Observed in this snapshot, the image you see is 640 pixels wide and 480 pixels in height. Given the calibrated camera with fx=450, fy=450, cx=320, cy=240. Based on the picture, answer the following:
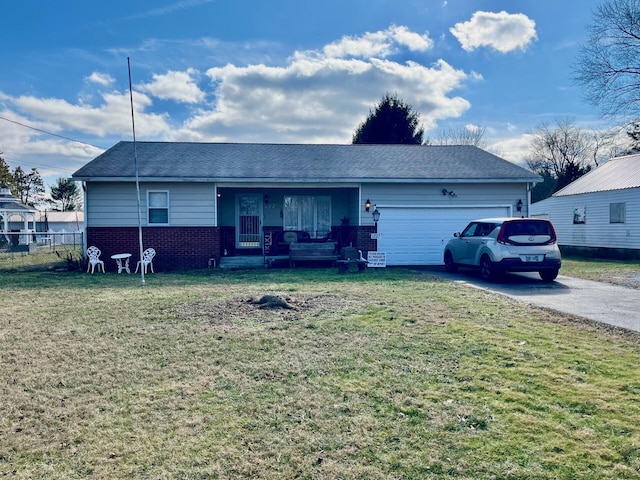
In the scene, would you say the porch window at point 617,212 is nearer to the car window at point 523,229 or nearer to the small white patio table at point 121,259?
the car window at point 523,229

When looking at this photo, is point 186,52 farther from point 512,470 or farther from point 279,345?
point 512,470

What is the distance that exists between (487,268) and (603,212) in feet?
46.5

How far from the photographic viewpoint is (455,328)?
6.27 metres

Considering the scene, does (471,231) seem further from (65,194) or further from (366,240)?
(65,194)

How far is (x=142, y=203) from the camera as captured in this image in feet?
47.8

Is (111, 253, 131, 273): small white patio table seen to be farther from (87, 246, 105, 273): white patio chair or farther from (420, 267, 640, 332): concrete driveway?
(420, 267, 640, 332): concrete driveway

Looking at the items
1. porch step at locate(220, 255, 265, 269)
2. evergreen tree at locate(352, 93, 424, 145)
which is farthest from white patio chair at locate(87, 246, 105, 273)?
evergreen tree at locate(352, 93, 424, 145)

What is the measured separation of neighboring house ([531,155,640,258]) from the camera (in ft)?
65.7

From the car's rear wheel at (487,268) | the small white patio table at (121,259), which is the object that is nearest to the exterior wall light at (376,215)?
the car's rear wheel at (487,268)

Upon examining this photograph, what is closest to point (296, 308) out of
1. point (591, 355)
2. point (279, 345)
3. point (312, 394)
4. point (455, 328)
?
point (279, 345)

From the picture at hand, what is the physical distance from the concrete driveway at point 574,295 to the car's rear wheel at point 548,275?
14cm

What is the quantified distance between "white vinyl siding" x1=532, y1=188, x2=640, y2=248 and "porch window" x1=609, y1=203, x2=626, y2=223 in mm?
132

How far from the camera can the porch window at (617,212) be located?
2050cm

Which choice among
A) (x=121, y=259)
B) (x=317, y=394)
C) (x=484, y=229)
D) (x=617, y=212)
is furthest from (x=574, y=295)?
(x=617, y=212)
